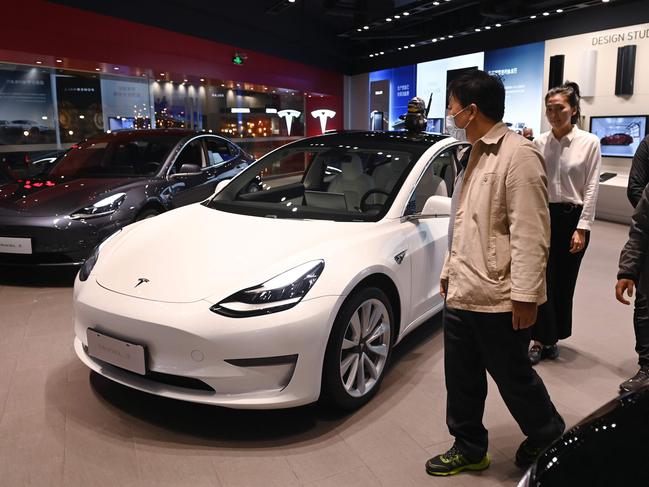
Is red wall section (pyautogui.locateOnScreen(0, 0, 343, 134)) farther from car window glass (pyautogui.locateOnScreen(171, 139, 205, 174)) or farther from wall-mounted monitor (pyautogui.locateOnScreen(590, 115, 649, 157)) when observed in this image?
wall-mounted monitor (pyautogui.locateOnScreen(590, 115, 649, 157))

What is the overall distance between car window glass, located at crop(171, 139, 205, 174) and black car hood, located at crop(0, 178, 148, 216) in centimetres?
49

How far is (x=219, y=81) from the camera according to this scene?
36.4 feet

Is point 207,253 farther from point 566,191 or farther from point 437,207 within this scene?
point 566,191

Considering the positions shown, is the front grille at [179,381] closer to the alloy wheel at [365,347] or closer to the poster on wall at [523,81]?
the alloy wheel at [365,347]

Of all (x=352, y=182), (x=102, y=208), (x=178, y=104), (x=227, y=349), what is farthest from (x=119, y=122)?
(x=227, y=349)

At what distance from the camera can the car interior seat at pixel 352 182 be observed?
10.4 ft

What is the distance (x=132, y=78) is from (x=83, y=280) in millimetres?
8114

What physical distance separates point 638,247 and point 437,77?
36.7 feet

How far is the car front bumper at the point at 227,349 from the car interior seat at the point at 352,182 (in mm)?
1021

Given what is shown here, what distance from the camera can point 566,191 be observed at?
2982mm

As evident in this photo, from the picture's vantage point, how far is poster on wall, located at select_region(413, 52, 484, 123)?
12016mm

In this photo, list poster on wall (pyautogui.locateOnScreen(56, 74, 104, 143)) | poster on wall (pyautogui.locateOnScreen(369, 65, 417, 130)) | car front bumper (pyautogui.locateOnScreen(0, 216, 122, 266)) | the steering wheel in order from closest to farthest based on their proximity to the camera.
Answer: the steering wheel, car front bumper (pyautogui.locateOnScreen(0, 216, 122, 266)), poster on wall (pyautogui.locateOnScreen(56, 74, 104, 143)), poster on wall (pyautogui.locateOnScreen(369, 65, 417, 130))

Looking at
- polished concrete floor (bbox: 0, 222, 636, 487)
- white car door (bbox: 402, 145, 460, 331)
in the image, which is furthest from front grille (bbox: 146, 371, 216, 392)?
white car door (bbox: 402, 145, 460, 331)

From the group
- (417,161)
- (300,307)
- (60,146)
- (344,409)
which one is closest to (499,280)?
(300,307)
